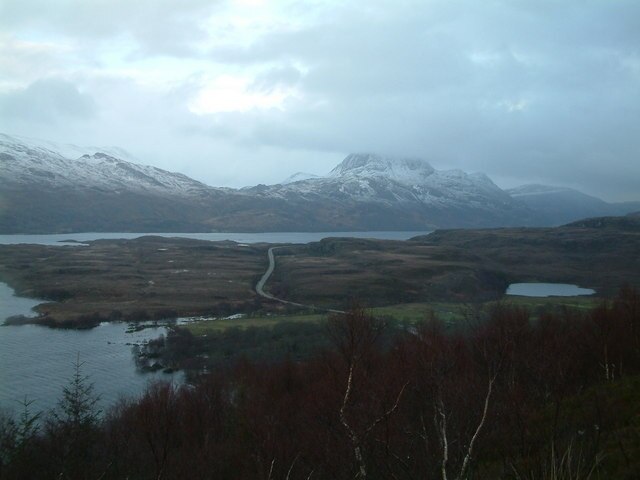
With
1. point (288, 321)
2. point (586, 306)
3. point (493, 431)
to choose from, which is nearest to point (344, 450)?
point (493, 431)

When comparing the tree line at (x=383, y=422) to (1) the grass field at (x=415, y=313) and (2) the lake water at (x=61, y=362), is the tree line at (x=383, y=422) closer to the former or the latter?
(2) the lake water at (x=61, y=362)

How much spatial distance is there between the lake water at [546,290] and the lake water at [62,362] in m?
48.4

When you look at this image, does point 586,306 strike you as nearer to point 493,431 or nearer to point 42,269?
point 493,431

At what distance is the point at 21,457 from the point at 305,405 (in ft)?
33.2

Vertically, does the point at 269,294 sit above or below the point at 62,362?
above

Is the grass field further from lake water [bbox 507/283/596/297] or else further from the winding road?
lake water [bbox 507/283/596/297]

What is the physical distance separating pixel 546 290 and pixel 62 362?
6319 centimetres

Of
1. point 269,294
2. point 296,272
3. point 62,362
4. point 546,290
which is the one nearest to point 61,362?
Answer: point 62,362

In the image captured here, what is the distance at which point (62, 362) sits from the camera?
3838cm

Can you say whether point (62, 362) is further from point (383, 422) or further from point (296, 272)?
point (296, 272)

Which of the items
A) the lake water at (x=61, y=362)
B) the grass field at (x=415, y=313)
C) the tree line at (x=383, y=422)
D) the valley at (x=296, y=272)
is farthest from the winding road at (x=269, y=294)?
the tree line at (x=383, y=422)

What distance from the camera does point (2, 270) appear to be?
3201 inches

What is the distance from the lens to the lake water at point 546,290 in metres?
71.8

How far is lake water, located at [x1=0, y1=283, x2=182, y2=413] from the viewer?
31.5 m
